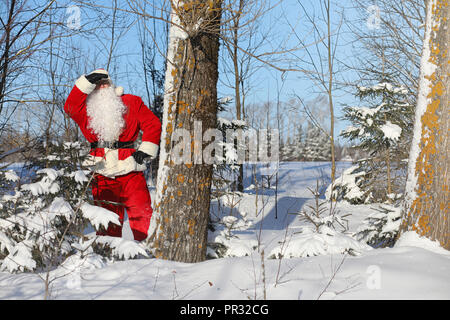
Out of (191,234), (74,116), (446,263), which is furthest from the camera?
(74,116)

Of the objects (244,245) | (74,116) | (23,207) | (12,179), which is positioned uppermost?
(74,116)

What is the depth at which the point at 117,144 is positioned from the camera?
13.0ft

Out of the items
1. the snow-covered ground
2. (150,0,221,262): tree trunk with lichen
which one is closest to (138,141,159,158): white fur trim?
(150,0,221,262): tree trunk with lichen

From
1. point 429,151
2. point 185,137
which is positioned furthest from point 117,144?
point 429,151

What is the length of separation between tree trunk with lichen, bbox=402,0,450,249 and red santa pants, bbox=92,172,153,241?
2.60m

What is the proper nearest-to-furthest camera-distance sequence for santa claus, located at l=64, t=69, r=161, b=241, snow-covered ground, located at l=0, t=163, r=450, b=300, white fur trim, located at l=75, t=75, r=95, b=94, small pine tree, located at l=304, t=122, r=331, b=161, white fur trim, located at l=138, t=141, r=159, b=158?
1. snow-covered ground, located at l=0, t=163, r=450, b=300
2. white fur trim, located at l=75, t=75, r=95, b=94
3. santa claus, located at l=64, t=69, r=161, b=241
4. white fur trim, located at l=138, t=141, r=159, b=158
5. small pine tree, located at l=304, t=122, r=331, b=161

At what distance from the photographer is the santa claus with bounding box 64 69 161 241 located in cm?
382

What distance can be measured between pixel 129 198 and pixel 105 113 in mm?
983

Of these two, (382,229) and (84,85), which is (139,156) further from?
(382,229)

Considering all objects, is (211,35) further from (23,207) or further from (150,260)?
(23,207)

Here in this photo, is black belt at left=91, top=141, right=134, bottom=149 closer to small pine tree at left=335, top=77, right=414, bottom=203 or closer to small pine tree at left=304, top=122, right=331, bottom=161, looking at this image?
small pine tree at left=335, top=77, right=414, bottom=203
